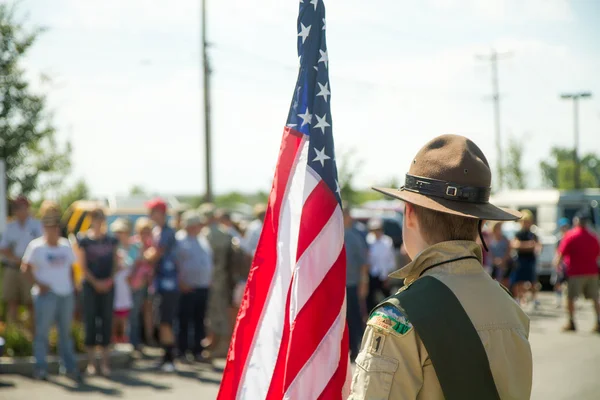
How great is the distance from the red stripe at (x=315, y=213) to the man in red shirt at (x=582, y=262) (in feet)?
36.9

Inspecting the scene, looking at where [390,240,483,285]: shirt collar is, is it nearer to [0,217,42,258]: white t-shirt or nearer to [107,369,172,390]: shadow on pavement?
[107,369,172,390]: shadow on pavement

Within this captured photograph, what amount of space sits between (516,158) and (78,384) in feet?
144

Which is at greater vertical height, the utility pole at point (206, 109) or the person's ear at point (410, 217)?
the utility pole at point (206, 109)

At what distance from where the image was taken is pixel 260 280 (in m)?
3.43

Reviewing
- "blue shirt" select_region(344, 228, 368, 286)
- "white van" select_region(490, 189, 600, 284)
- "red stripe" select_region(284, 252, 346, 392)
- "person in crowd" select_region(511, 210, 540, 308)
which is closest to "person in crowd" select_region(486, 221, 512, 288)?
"person in crowd" select_region(511, 210, 540, 308)

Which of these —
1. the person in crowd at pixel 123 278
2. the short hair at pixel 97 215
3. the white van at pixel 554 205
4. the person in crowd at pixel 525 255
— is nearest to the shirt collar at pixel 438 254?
the short hair at pixel 97 215

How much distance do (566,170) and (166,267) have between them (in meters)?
50.7

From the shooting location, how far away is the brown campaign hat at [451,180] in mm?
2363

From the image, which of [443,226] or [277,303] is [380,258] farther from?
[443,226]

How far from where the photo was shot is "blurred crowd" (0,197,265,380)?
31.6ft

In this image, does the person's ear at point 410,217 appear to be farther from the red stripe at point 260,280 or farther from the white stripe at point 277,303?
the red stripe at point 260,280

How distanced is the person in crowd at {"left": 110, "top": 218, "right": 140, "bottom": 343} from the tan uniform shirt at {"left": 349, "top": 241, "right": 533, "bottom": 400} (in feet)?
28.3

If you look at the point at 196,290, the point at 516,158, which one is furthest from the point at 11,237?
the point at 516,158

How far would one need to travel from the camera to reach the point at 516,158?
49.9m
